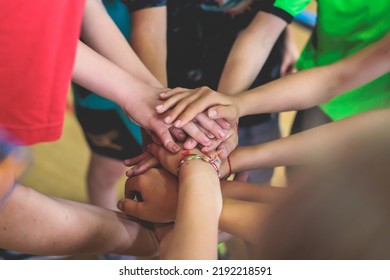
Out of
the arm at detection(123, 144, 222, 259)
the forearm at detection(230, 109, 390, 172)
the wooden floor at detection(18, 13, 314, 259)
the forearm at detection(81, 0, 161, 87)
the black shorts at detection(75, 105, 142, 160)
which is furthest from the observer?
the wooden floor at detection(18, 13, 314, 259)

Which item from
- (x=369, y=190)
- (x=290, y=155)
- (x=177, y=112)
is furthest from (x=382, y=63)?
(x=369, y=190)

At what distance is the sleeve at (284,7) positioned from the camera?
716 mm

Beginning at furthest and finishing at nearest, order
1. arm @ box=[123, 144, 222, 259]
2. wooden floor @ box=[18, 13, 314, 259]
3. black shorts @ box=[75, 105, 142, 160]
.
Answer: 1. wooden floor @ box=[18, 13, 314, 259]
2. black shorts @ box=[75, 105, 142, 160]
3. arm @ box=[123, 144, 222, 259]

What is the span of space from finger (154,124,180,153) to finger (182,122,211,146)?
0.02 meters

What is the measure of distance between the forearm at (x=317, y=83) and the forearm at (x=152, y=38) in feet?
0.43

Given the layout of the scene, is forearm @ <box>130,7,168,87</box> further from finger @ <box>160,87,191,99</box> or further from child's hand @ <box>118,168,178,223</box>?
child's hand @ <box>118,168,178,223</box>

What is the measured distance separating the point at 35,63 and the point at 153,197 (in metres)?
0.20

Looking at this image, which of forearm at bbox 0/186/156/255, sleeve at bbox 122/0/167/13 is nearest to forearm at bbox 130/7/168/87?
sleeve at bbox 122/0/167/13

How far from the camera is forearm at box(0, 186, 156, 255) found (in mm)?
512

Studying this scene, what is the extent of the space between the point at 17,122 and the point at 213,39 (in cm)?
33

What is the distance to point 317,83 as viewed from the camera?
0.69 m

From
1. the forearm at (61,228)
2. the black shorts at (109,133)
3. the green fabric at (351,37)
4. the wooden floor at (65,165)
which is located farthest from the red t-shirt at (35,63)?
the wooden floor at (65,165)

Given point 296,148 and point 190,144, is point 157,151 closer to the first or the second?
point 190,144

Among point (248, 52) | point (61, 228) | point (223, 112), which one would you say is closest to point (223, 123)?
point (223, 112)
